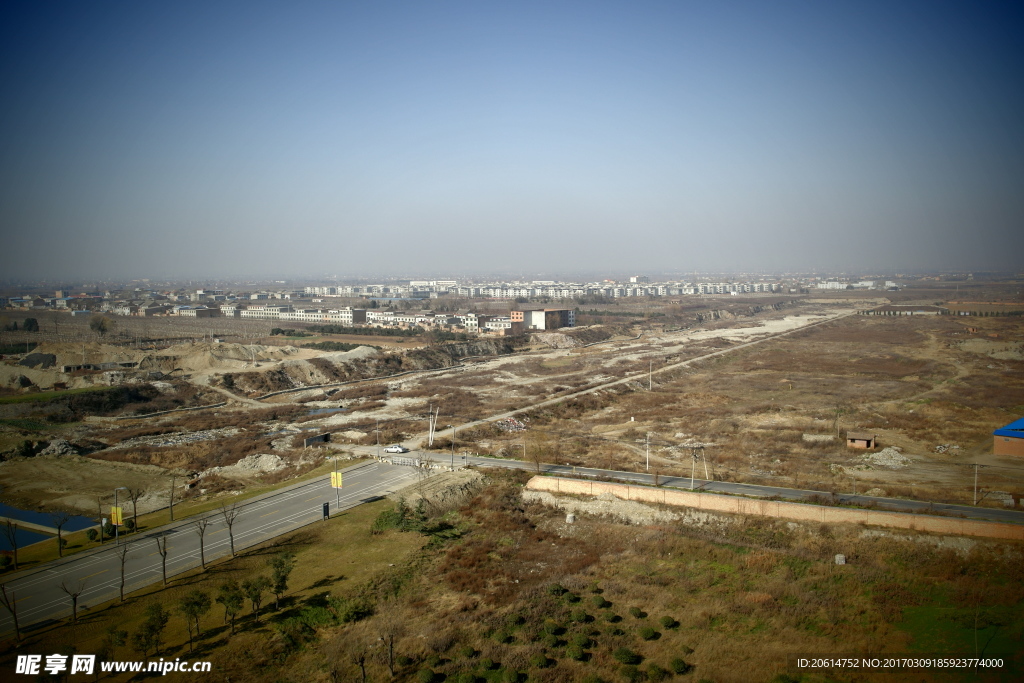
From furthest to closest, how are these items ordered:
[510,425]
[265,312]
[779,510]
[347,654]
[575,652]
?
[265,312]
[510,425]
[779,510]
[347,654]
[575,652]

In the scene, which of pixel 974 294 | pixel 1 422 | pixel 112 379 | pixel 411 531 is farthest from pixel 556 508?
pixel 974 294

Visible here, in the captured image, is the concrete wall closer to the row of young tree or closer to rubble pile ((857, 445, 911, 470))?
rubble pile ((857, 445, 911, 470))

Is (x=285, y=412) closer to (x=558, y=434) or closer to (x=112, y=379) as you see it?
(x=112, y=379)

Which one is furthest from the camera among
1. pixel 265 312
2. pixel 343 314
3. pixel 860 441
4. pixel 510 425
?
pixel 265 312

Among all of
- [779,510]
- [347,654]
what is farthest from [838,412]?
[347,654]

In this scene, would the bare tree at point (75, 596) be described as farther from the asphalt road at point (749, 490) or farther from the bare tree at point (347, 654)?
the asphalt road at point (749, 490)

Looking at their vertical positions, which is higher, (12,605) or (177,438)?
(12,605)

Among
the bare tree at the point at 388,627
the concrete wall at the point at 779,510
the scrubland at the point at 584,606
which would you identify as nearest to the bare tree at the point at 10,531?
the scrubland at the point at 584,606

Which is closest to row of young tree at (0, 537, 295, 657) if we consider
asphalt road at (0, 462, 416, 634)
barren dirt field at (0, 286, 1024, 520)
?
asphalt road at (0, 462, 416, 634)

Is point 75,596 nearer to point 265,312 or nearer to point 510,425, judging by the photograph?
point 510,425
